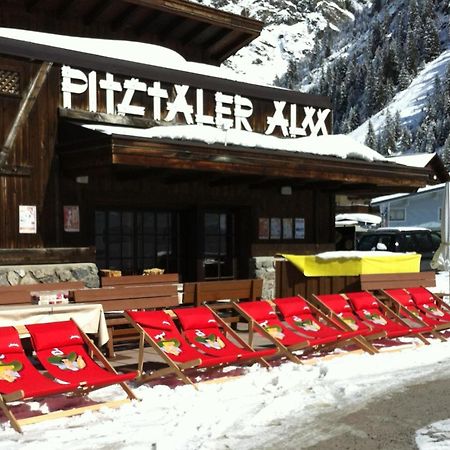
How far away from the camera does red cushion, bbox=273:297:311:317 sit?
29.1ft

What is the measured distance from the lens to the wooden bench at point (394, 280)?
1152 centimetres

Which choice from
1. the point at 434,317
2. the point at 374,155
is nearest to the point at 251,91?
the point at 374,155

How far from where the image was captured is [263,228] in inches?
566

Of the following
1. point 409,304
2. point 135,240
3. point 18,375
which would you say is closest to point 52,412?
point 18,375

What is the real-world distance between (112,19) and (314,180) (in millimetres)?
5692

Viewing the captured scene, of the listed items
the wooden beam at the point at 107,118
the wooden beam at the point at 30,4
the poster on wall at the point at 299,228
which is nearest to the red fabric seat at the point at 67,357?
the wooden beam at the point at 107,118

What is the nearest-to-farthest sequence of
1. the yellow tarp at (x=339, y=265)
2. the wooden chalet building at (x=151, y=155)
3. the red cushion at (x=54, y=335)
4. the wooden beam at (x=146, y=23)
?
the red cushion at (x=54, y=335), the wooden chalet building at (x=151, y=155), the yellow tarp at (x=339, y=265), the wooden beam at (x=146, y=23)

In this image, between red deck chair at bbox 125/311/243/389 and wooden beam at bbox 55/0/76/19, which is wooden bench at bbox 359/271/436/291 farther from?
wooden beam at bbox 55/0/76/19

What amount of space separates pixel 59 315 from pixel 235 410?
2.22m

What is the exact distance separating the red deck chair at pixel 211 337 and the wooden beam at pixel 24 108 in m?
4.67

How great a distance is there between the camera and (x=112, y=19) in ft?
50.2

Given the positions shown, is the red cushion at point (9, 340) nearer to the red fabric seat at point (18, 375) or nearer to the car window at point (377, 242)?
the red fabric seat at point (18, 375)

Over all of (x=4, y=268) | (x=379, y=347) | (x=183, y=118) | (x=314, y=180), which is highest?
(x=183, y=118)

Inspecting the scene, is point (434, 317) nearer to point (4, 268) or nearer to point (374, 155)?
point (374, 155)
